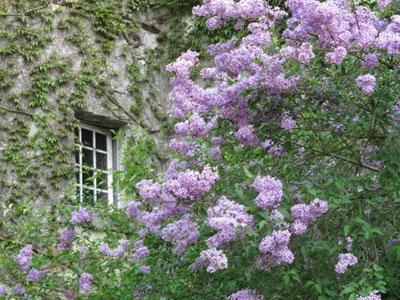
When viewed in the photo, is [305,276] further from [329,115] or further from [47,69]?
[47,69]

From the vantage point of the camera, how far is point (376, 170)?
4102 millimetres

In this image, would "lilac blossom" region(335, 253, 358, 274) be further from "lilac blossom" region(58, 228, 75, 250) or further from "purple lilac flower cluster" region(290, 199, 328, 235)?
"lilac blossom" region(58, 228, 75, 250)

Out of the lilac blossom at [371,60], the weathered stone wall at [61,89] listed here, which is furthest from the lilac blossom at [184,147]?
the weathered stone wall at [61,89]

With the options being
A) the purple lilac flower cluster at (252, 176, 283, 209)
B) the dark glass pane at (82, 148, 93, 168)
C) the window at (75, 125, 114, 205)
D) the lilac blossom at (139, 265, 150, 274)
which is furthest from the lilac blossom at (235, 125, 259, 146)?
the dark glass pane at (82, 148, 93, 168)

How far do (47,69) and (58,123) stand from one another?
2.16 feet

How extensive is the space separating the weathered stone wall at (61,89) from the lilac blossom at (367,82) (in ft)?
16.3

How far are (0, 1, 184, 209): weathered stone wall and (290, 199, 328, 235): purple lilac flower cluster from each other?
4.96 metres

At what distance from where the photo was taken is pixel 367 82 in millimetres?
3641

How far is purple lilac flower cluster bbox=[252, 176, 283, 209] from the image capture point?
342 cm

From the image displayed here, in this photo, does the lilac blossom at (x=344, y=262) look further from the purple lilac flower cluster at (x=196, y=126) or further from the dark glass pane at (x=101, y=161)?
the dark glass pane at (x=101, y=161)

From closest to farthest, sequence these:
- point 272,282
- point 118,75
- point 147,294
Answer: point 272,282 → point 147,294 → point 118,75

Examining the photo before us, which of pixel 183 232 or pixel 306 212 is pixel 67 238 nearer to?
pixel 183 232

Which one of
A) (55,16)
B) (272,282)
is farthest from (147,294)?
(55,16)

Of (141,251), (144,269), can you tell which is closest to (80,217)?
(144,269)
